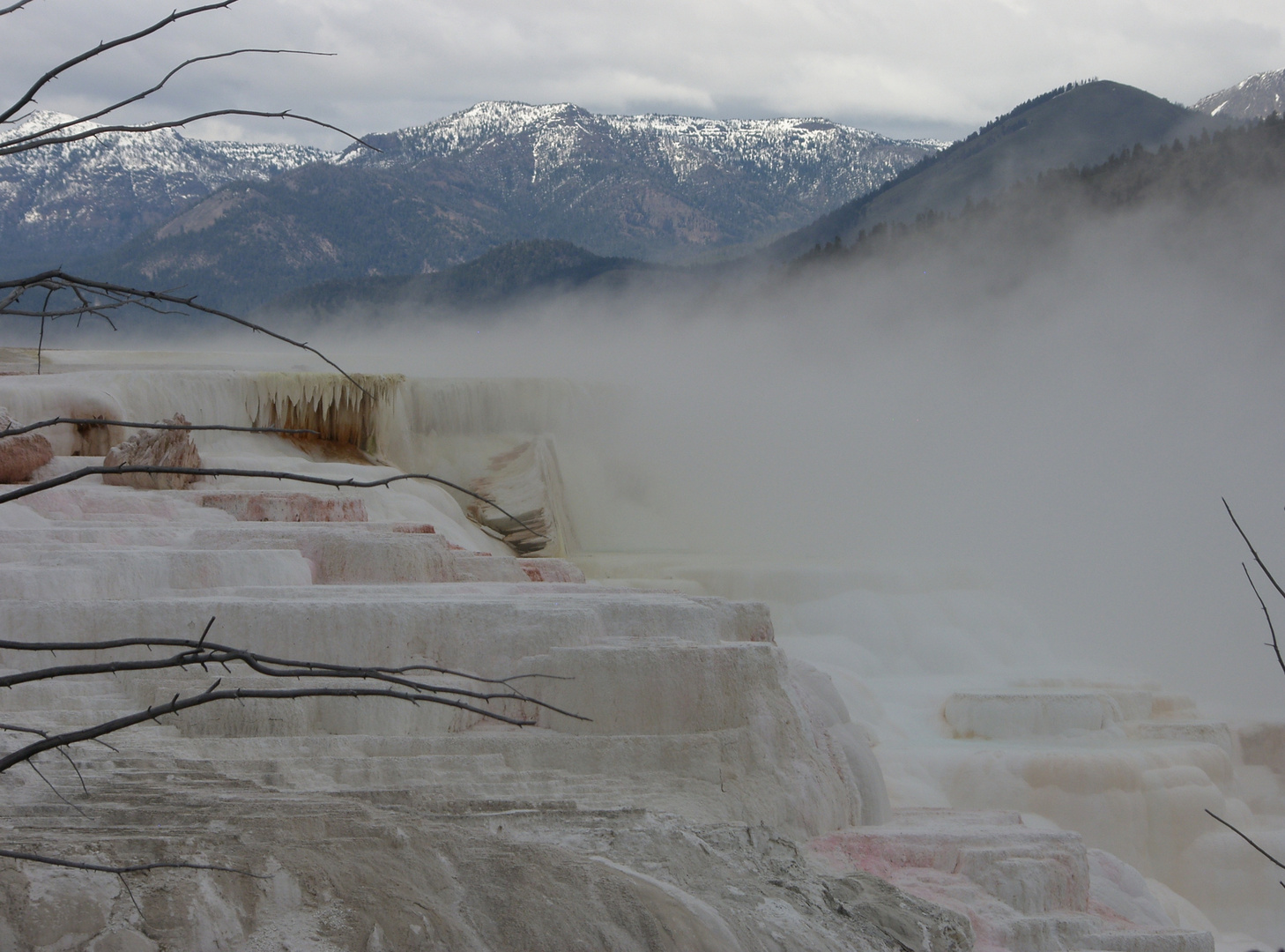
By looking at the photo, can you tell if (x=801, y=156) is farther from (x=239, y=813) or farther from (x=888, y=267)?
(x=239, y=813)

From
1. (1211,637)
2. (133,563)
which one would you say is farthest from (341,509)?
(1211,637)

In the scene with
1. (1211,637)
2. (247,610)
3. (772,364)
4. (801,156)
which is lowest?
(1211,637)

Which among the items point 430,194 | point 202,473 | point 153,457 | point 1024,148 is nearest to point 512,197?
point 430,194

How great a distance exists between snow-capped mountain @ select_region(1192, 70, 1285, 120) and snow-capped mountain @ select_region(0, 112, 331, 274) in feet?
227

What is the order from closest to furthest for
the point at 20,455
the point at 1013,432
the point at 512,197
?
the point at 20,455, the point at 1013,432, the point at 512,197

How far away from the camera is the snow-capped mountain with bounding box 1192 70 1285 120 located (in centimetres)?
8675

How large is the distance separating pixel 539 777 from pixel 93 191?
10799 centimetres

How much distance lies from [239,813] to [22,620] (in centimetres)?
291

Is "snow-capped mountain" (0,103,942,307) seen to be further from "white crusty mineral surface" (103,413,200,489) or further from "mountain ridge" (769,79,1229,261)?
"white crusty mineral surface" (103,413,200,489)

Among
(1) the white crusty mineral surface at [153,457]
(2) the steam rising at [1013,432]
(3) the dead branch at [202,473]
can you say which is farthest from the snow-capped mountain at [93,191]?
(3) the dead branch at [202,473]

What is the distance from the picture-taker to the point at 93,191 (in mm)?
102500

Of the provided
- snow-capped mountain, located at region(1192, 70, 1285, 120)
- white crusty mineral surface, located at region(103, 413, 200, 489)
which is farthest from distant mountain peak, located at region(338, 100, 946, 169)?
white crusty mineral surface, located at region(103, 413, 200, 489)

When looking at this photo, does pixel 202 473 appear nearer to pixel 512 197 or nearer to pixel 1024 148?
pixel 1024 148

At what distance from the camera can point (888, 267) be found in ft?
142
